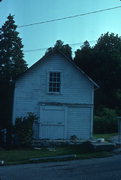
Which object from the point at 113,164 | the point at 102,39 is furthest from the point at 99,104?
the point at 113,164

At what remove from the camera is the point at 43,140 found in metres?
23.7

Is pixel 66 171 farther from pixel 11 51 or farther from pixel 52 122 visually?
pixel 11 51

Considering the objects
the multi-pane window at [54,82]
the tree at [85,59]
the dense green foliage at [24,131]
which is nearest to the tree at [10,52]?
the tree at [85,59]

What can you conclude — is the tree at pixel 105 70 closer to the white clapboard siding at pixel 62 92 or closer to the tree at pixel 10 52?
the tree at pixel 10 52

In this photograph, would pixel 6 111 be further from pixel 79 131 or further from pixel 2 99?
pixel 79 131

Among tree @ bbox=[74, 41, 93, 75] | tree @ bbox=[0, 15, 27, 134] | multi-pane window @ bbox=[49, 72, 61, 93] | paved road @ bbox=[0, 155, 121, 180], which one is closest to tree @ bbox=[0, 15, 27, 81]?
tree @ bbox=[0, 15, 27, 134]

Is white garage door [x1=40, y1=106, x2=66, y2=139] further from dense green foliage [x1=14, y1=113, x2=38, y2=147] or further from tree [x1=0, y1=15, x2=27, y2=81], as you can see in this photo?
tree [x1=0, y1=15, x2=27, y2=81]

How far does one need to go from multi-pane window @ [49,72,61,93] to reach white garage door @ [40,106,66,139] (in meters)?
1.22

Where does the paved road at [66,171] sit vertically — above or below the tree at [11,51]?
below

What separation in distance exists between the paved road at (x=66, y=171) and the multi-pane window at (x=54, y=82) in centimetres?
957

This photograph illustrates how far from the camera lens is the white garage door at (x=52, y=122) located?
24422mm

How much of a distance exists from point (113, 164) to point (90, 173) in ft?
7.80

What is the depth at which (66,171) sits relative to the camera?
13125mm

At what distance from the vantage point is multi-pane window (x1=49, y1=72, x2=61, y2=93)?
2486 centimetres
